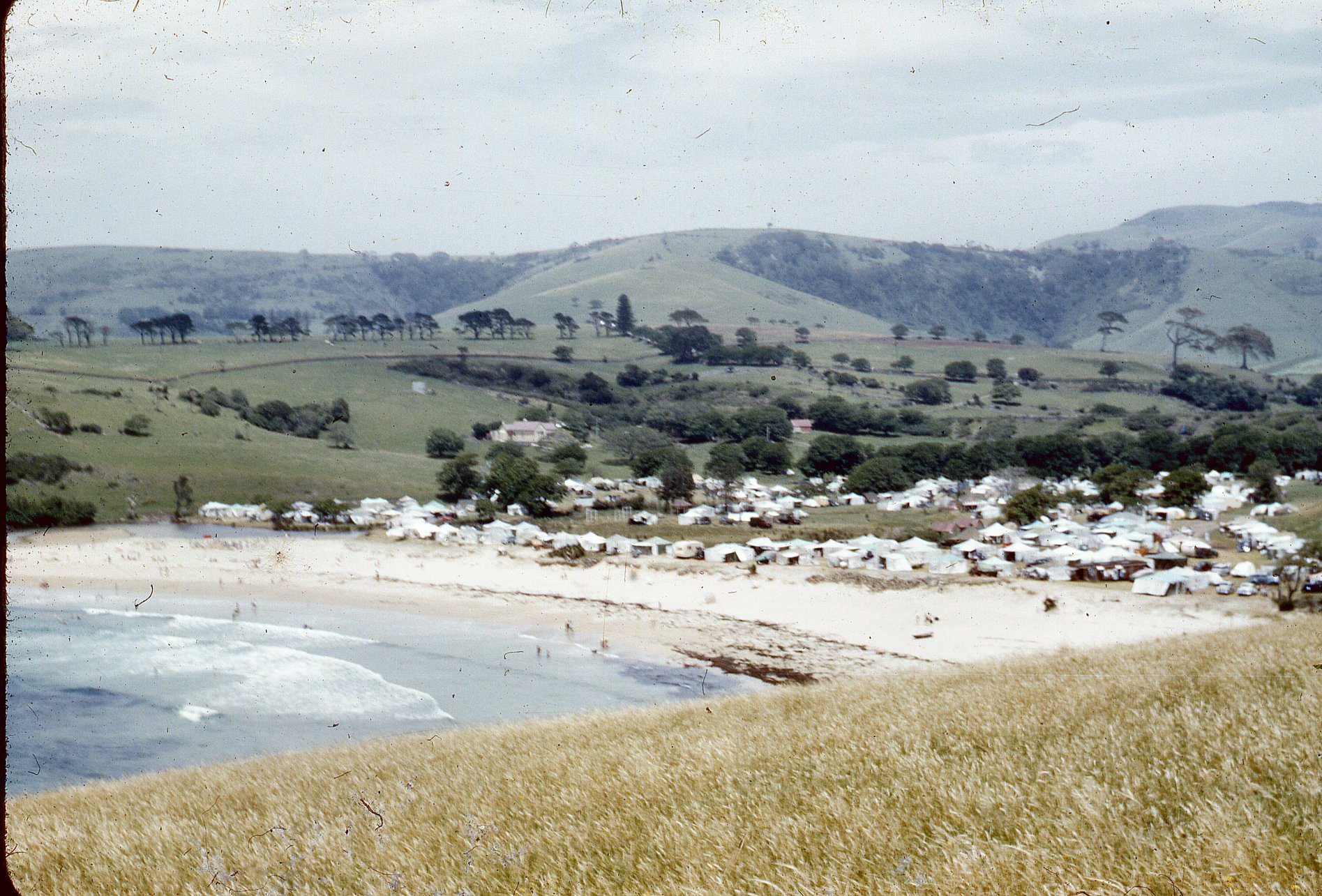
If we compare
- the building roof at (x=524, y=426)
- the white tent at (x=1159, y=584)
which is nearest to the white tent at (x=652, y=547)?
the building roof at (x=524, y=426)

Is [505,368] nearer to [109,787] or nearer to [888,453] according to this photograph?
[888,453]

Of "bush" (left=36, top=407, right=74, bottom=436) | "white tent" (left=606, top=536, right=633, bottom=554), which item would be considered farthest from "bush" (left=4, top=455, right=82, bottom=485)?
"white tent" (left=606, top=536, right=633, bottom=554)

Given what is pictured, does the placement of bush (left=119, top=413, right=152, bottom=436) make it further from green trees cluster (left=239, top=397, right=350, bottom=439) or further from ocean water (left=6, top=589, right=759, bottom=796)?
ocean water (left=6, top=589, right=759, bottom=796)

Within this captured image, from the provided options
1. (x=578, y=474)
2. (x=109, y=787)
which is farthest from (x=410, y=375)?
(x=109, y=787)

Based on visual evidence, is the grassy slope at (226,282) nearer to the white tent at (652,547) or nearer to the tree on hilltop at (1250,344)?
the white tent at (652,547)

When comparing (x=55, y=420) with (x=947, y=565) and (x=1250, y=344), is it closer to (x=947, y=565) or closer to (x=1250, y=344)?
(x=947, y=565)
